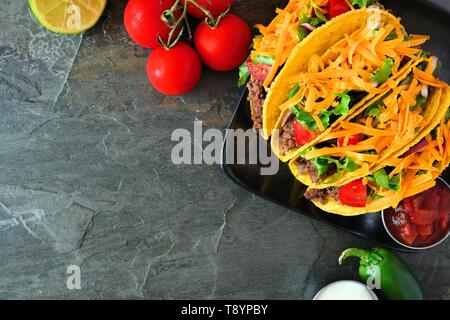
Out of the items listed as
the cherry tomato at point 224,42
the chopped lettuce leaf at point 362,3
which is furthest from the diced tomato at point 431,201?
the cherry tomato at point 224,42

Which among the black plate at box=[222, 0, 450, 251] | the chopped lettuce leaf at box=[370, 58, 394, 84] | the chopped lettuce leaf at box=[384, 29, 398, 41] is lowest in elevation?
the black plate at box=[222, 0, 450, 251]

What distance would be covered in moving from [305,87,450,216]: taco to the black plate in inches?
8.7

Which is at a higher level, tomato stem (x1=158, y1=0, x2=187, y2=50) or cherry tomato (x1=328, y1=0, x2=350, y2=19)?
cherry tomato (x1=328, y1=0, x2=350, y2=19)

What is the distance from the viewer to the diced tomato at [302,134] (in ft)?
5.96

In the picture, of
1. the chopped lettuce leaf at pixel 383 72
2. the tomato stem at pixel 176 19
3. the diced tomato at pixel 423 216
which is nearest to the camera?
the chopped lettuce leaf at pixel 383 72

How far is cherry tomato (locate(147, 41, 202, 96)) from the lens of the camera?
2078 millimetres

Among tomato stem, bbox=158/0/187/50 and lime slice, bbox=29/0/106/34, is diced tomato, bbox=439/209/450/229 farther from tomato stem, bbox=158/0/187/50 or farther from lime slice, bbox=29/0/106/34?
lime slice, bbox=29/0/106/34

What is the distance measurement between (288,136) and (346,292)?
789mm

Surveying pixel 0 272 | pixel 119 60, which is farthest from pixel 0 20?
pixel 0 272

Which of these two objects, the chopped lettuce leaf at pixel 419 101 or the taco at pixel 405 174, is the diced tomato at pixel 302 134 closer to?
the taco at pixel 405 174

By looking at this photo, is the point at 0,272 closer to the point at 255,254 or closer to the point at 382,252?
the point at 255,254

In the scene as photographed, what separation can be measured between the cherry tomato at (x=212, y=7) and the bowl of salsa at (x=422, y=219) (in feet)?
3.42

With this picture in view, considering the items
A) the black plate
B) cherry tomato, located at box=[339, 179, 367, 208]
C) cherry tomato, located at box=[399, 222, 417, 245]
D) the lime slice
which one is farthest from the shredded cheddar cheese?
cherry tomato, located at box=[399, 222, 417, 245]

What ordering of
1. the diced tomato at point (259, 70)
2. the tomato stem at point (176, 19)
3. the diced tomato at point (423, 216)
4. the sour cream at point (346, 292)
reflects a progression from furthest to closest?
the sour cream at point (346, 292) < the diced tomato at point (423, 216) < the tomato stem at point (176, 19) < the diced tomato at point (259, 70)
